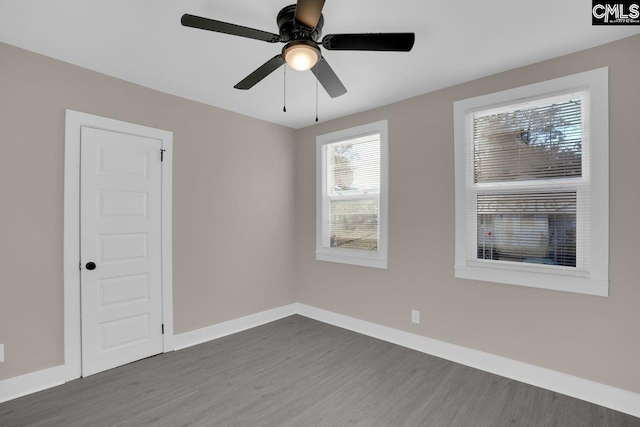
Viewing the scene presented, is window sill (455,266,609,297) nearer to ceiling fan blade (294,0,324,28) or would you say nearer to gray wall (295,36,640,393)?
gray wall (295,36,640,393)

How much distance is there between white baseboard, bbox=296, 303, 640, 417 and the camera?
2279 mm

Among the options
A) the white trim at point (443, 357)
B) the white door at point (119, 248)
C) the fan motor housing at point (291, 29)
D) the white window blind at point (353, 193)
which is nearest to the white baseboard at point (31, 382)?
the white trim at point (443, 357)

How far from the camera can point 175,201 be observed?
334 centimetres

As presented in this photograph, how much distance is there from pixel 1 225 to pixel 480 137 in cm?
400

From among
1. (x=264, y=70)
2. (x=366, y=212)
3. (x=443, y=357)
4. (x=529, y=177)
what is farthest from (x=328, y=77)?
(x=443, y=357)

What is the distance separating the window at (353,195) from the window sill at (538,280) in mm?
949

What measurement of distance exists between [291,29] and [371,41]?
0.46 m

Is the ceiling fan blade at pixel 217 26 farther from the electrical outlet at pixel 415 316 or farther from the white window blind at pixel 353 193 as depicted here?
the electrical outlet at pixel 415 316

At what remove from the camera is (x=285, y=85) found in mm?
3062

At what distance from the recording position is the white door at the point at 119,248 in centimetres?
276

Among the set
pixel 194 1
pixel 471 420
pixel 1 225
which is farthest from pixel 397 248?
pixel 1 225

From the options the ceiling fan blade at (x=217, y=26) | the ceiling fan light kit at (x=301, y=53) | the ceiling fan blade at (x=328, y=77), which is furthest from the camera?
the ceiling fan blade at (x=328, y=77)

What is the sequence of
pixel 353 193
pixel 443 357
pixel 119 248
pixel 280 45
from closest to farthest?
pixel 280 45
pixel 119 248
pixel 443 357
pixel 353 193

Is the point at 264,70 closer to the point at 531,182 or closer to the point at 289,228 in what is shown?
the point at 531,182
